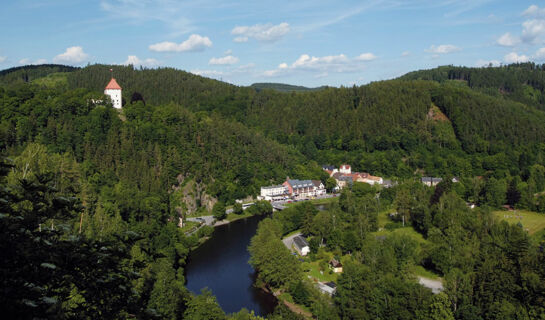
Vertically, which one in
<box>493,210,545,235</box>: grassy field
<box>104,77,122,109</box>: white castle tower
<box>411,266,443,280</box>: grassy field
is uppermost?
<box>104,77,122,109</box>: white castle tower

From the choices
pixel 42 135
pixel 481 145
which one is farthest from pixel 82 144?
pixel 481 145

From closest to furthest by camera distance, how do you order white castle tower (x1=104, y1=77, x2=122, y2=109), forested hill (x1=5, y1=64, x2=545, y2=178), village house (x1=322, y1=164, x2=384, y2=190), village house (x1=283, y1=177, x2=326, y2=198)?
white castle tower (x1=104, y1=77, x2=122, y2=109), village house (x1=283, y1=177, x2=326, y2=198), village house (x1=322, y1=164, x2=384, y2=190), forested hill (x1=5, y1=64, x2=545, y2=178)

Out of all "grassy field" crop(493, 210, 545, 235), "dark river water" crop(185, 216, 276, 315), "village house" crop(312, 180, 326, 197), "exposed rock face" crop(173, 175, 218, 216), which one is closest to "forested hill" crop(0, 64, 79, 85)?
"exposed rock face" crop(173, 175, 218, 216)

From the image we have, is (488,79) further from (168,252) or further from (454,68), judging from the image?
(168,252)

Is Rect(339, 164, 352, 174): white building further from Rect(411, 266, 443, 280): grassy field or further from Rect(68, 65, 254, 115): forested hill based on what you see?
Rect(411, 266, 443, 280): grassy field

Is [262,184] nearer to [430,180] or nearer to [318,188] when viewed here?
[318,188]

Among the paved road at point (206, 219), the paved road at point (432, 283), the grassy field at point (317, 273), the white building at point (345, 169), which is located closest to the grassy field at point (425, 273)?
Result: the paved road at point (432, 283)
